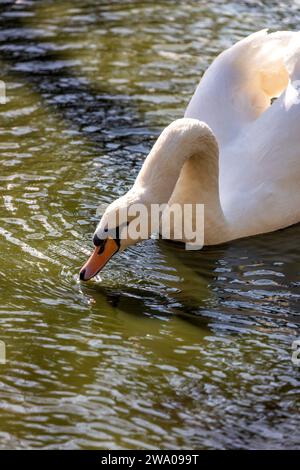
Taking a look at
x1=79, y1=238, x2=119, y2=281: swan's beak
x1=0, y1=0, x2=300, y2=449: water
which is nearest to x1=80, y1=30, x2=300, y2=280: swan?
x1=79, y1=238, x2=119, y2=281: swan's beak

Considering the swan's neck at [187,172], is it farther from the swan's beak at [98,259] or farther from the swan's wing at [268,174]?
the swan's beak at [98,259]

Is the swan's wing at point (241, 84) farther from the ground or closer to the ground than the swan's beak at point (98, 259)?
farther from the ground

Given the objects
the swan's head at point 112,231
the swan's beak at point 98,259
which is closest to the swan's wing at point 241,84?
the swan's head at point 112,231

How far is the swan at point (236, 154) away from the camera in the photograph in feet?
26.3

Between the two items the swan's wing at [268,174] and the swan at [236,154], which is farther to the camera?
the swan's wing at [268,174]

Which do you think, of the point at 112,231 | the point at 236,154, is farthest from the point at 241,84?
the point at 112,231

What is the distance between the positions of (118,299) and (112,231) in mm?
470

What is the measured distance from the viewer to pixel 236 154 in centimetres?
924

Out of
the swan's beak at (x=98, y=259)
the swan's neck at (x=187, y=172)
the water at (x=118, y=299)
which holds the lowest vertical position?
the water at (x=118, y=299)

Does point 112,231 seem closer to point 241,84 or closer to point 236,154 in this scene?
point 236,154

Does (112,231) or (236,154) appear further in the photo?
(236,154)

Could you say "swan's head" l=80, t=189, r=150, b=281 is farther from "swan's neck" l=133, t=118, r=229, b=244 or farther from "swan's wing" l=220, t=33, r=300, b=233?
"swan's wing" l=220, t=33, r=300, b=233
